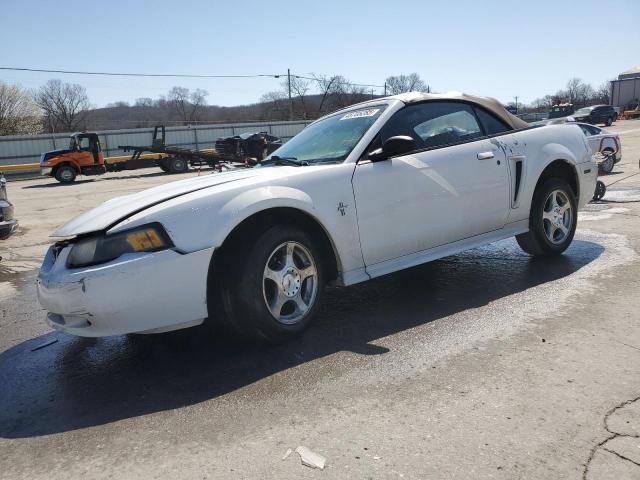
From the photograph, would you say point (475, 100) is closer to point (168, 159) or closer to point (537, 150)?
point (537, 150)

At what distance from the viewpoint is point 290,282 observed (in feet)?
11.4

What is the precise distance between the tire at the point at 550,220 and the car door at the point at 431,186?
53cm

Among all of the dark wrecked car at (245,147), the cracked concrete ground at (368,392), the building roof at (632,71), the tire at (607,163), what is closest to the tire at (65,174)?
the dark wrecked car at (245,147)

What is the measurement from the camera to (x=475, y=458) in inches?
84.1

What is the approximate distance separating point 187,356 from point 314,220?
3.96 ft

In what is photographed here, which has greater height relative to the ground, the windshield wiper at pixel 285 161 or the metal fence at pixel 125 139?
the metal fence at pixel 125 139

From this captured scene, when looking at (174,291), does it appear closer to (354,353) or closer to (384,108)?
(354,353)

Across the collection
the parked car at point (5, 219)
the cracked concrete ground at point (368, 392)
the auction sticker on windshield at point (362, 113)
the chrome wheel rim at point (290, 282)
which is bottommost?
the cracked concrete ground at point (368, 392)

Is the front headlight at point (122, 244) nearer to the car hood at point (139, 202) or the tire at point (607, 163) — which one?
the car hood at point (139, 202)

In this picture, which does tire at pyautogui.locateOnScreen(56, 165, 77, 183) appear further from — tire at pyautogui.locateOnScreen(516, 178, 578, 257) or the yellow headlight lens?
the yellow headlight lens

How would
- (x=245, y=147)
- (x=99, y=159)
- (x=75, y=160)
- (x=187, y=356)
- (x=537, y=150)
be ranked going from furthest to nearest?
(x=245, y=147), (x=99, y=159), (x=75, y=160), (x=537, y=150), (x=187, y=356)

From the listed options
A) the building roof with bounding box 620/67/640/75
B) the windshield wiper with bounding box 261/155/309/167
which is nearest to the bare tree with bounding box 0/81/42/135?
the windshield wiper with bounding box 261/155/309/167

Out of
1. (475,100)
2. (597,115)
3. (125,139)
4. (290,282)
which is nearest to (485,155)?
(475,100)

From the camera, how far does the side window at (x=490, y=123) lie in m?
4.73
